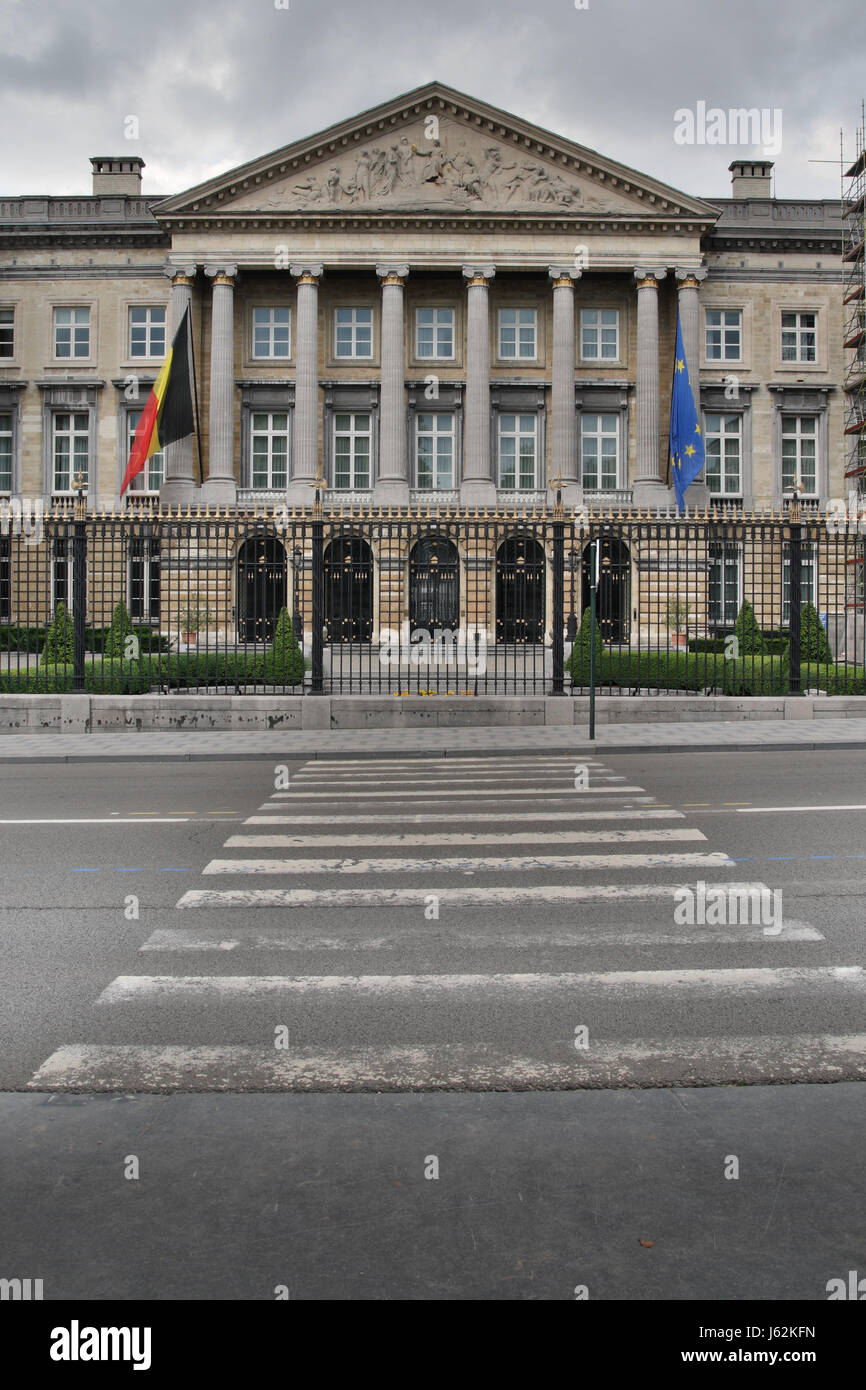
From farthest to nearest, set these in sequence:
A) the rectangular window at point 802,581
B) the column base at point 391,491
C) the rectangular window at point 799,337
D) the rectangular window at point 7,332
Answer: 1. the rectangular window at point 799,337
2. the rectangular window at point 7,332
3. the column base at point 391,491
4. the rectangular window at point 802,581

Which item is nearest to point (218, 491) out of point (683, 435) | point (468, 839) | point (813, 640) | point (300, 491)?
point (300, 491)

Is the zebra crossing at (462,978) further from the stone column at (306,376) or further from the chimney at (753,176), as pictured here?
the chimney at (753,176)

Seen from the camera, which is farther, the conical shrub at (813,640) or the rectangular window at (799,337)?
the rectangular window at (799,337)

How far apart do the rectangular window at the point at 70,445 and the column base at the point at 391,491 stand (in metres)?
13.5

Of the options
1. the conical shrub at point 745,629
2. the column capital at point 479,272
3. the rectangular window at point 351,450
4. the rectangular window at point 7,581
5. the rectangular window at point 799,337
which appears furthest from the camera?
the rectangular window at point 799,337

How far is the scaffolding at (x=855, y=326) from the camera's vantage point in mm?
49438

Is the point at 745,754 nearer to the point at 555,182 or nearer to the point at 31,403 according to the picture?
the point at 555,182

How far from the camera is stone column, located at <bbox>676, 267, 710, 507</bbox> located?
49.2 metres

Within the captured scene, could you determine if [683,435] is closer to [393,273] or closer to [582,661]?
[393,273]

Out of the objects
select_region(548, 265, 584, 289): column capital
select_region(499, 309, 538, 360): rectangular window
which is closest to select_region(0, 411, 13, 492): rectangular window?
select_region(499, 309, 538, 360): rectangular window

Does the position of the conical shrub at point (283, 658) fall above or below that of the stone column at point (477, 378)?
below

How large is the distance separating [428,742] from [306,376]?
3443 centimetres

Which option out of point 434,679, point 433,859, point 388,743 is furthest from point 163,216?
point 433,859

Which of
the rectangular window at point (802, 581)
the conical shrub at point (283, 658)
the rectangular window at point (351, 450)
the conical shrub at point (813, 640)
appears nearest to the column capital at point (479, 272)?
the rectangular window at point (351, 450)
